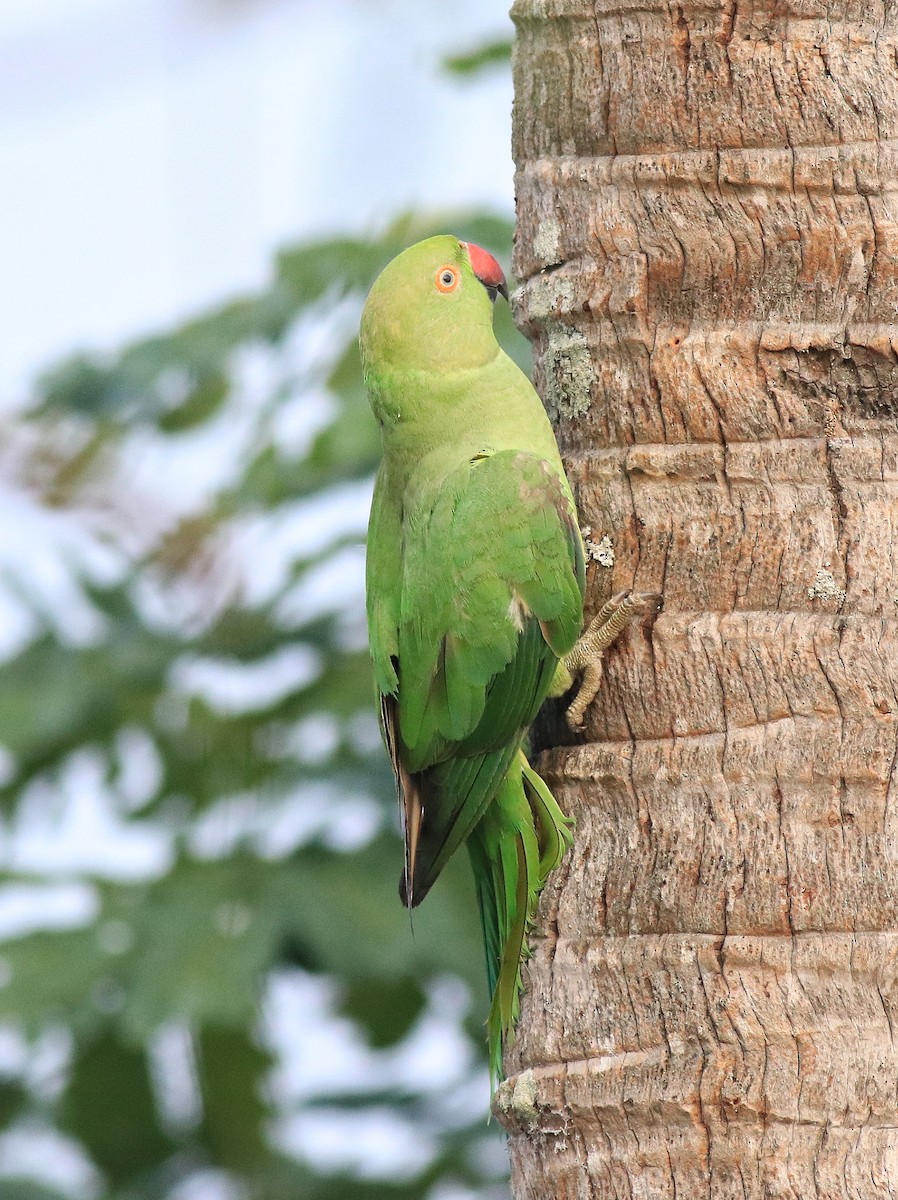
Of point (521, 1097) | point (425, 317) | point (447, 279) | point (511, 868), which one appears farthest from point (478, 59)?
point (521, 1097)

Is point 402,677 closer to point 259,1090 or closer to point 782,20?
point 782,20

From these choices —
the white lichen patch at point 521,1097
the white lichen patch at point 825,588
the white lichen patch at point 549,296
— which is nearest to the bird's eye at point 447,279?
the white lichen patch at point 549,296

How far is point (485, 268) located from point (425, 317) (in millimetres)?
244

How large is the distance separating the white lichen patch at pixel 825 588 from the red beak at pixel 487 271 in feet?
4.03

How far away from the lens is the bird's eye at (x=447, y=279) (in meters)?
3.41

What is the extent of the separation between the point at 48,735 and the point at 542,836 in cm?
235

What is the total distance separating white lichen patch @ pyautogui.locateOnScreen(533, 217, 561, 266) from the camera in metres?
2.87

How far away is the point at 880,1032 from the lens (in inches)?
96.0

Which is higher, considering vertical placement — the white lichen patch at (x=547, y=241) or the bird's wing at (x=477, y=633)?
the white lichen patch at (x=547, y=241)

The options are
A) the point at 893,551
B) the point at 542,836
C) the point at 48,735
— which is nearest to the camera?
the point at 893,551

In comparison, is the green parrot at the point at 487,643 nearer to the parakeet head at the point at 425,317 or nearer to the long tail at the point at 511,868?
the long tail at the point at 511,868

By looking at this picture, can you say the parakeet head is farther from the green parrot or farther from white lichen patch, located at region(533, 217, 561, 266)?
white lichen patch, located at region(533, 217, 561, 266)

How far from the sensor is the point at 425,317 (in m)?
3.38

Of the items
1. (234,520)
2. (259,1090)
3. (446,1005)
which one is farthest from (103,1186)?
(234,520)
